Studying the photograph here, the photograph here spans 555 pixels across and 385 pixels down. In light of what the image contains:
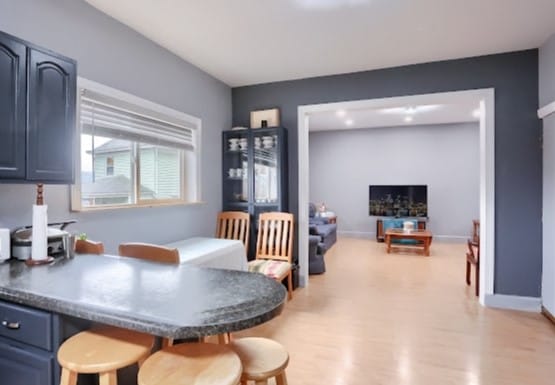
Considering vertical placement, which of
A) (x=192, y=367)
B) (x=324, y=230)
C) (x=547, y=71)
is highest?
(x=547, y=71)

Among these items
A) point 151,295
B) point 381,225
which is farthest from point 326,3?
point 381,225

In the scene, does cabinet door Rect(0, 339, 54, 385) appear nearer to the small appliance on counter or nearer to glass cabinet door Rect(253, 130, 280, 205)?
the small appliance on counter

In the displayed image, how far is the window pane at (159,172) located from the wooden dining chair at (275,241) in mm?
1082

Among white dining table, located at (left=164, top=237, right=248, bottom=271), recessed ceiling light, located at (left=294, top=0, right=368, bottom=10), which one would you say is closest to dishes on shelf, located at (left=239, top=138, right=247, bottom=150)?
white dining table, located at (left=164, top=237, right=248, bottom=271)

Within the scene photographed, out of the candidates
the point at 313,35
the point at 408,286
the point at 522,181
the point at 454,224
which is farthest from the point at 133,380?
the point at 454,224

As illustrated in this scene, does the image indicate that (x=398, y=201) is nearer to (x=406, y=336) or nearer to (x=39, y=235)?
(x=406, y=336)

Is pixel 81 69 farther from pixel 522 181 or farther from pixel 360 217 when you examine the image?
pixel 360 217

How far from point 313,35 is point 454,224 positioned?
20.0 ft

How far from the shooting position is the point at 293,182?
4102 millimetres

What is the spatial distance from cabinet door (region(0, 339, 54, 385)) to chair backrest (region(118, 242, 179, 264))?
0.67 metres

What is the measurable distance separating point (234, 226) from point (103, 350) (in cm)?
288

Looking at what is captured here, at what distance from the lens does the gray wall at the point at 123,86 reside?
2.03 meters

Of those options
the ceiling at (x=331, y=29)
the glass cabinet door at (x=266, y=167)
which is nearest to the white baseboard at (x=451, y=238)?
the ceiling at (x=331, y=29)

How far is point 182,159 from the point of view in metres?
3.70
